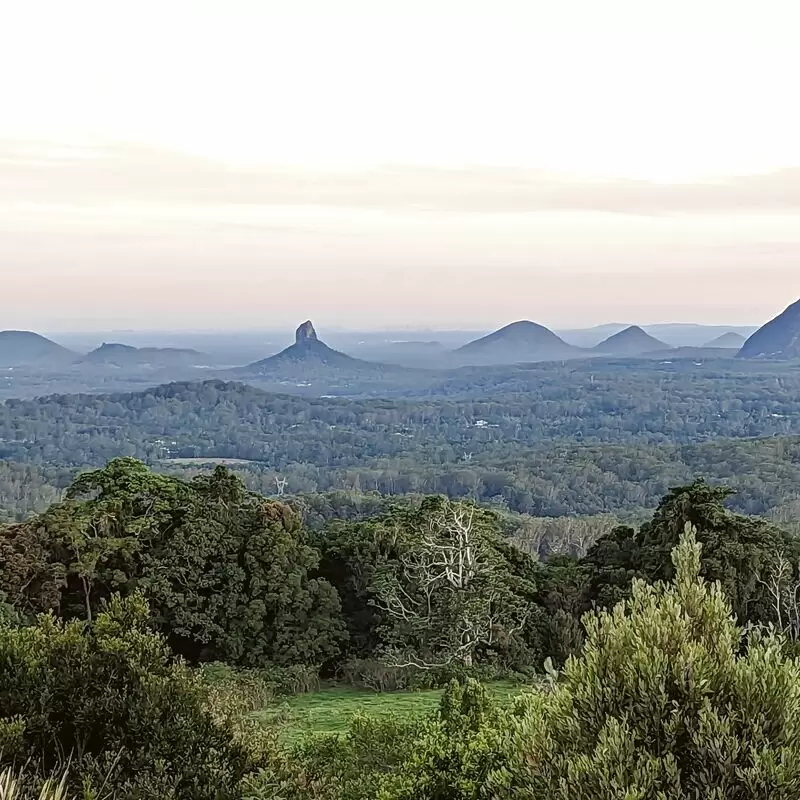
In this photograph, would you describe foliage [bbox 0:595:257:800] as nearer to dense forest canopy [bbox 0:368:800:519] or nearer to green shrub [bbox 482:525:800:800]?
green shrub [bbox 482:525:800:800]

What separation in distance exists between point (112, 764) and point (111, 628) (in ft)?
3.33

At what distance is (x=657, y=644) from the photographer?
3.97 meters

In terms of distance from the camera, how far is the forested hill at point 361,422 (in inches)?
4626

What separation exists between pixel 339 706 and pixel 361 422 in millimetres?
133515

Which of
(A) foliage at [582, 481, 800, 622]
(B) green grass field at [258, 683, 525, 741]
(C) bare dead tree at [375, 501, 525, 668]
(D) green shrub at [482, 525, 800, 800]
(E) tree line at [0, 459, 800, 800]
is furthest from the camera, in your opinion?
(C) bare dead tree at [375, 501, 525, 668]

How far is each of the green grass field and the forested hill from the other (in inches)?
3495

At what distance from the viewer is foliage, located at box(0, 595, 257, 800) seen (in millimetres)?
5664

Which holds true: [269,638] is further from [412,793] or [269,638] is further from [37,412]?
[37,412]

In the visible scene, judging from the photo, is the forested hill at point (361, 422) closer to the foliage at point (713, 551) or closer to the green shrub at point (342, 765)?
the foliage at point (713, 551)

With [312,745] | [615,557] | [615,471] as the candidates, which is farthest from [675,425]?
[312,745]

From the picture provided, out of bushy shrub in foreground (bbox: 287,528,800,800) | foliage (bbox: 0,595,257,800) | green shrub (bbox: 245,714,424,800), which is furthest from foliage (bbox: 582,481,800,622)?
bushy shrub in foreground (bbox: 287,528,800,800)

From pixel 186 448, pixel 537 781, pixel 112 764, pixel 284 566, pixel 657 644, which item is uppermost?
pixel 657 644

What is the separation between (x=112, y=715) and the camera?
5.92 m

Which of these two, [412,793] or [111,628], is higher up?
[111,628]
